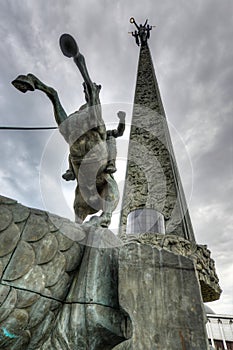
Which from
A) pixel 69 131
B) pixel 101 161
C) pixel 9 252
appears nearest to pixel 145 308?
pixel 9 252

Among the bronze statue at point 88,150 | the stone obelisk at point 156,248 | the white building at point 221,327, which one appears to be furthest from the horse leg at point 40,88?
the white building at point 221,327

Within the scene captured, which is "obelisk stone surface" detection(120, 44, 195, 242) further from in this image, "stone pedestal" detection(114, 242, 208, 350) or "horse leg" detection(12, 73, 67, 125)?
"stone pedestal" detection(114, 242, 208, 350)

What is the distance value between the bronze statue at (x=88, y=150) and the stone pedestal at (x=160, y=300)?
0.37m

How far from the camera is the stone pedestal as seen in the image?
64cm

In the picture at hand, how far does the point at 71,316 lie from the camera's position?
0.69 metres

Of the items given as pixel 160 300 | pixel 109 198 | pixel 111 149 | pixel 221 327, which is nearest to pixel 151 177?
pixel 221 327

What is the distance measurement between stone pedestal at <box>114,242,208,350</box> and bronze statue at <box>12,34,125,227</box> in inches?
14.6

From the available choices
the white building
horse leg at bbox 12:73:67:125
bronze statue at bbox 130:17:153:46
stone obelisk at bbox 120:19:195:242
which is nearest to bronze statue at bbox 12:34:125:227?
horse leg at bbox 12:73:67:125

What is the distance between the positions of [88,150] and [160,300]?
771 mm

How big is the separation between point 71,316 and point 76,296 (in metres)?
0.06

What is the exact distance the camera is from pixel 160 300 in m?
0.70

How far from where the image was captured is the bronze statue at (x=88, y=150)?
117 centimetres

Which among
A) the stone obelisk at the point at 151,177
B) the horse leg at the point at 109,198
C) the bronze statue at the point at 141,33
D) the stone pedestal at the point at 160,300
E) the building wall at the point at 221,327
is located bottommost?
the stone pedestal at the point at 160,300

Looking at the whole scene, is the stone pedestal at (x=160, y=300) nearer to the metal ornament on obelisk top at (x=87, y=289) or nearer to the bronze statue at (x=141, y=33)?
the metal ornament on obelisk top at (x=87, y=289)
